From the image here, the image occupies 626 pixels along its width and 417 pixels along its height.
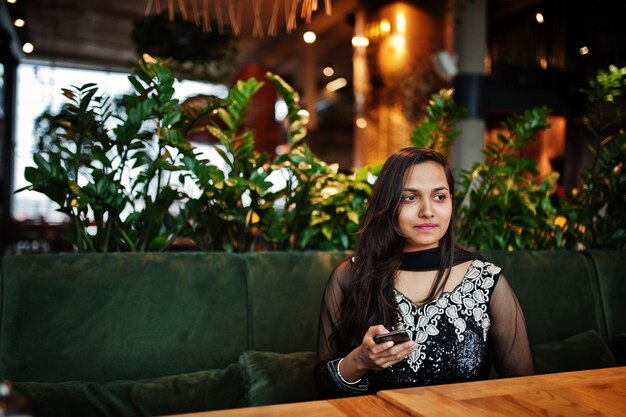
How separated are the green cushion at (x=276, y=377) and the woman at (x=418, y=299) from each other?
0.25 metres

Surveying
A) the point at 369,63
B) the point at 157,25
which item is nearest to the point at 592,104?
the point at 157,25

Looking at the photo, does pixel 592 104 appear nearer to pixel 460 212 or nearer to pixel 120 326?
pixel 460 212

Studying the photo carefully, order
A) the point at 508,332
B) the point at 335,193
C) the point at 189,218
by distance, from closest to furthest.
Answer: the point at 508,332
the point at 189,218
the point at 335,193

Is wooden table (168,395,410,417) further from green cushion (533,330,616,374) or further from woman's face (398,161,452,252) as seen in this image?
green cushion (533,330,616,374)

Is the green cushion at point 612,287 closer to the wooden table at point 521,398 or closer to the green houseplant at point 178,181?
the green houseplant at point 178,181

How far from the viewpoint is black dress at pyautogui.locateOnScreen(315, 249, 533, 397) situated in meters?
1.55

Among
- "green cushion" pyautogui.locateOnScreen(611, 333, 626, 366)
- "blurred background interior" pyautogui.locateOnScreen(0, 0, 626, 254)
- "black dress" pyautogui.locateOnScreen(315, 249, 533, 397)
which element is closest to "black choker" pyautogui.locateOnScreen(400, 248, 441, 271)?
"black dress" pyautogui.locateOnScreen(315, 249, 533, 397)

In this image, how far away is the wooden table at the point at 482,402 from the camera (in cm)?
110

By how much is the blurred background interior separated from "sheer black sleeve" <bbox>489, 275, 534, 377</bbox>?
125 inches

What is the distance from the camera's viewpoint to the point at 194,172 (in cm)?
209

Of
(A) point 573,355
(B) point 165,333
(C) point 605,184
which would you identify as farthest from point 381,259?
(C) point 605,184

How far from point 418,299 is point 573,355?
993mm

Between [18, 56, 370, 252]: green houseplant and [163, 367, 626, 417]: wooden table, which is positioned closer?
[163, 367, 626, 417]: wooden table

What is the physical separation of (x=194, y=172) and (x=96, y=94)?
0.44m
